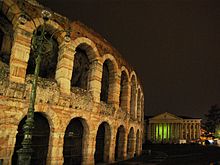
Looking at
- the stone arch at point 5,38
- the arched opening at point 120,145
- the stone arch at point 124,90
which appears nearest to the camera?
the stone arch at point 5,38

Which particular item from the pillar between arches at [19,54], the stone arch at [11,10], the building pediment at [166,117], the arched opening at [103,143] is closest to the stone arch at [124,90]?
the arched opening at [103,143]

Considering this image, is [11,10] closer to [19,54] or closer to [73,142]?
[19,54]

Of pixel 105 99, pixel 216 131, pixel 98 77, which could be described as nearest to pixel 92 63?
pixel 98 77

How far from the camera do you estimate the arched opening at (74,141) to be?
1262cm

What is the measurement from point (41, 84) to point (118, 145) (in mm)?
9663

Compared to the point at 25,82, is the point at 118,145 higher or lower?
lower

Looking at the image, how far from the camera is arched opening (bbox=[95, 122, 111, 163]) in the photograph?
15039 millimetres

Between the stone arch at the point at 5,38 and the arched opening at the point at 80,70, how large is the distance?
4.59 metres

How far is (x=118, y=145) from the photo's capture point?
1767cm

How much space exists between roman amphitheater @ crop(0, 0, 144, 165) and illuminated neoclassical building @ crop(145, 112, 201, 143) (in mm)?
58046

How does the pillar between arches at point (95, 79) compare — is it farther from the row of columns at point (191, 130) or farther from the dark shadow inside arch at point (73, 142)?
the row of columns at point (191, 130)

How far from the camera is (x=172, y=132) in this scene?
72062 mm

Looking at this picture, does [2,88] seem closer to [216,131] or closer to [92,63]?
[92,63]

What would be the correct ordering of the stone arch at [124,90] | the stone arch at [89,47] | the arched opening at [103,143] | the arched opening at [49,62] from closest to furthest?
the arched opening at [49,62], the stone arch at [89,47], the arched opening at [103,143], the stone arch at [124,90]
